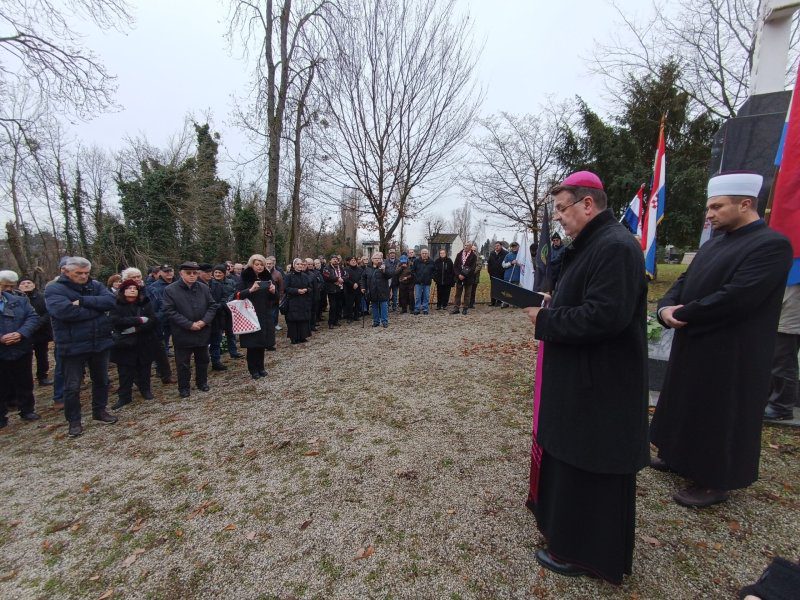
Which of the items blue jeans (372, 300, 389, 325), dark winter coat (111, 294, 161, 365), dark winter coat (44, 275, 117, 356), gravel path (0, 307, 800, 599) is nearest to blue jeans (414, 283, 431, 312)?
blue jeans (372, 300, 389, 325)

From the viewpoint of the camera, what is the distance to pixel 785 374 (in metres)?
3.88

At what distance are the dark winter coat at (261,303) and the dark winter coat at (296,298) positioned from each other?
5.45 feet

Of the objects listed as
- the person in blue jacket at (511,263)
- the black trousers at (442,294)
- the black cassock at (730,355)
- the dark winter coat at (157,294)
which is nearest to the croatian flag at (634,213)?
the person in blue jacket at (511,263)

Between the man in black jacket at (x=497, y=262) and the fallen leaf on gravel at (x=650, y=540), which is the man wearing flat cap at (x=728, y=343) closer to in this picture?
the fallen leaf on gravel at (x=650, y=540)

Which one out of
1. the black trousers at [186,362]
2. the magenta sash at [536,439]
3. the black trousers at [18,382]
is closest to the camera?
the magenta sash at [536,439]

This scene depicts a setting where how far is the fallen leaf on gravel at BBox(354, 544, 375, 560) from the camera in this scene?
8.41 feet

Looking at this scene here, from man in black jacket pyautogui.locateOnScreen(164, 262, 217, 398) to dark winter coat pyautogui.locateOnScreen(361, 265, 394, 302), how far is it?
505 cm

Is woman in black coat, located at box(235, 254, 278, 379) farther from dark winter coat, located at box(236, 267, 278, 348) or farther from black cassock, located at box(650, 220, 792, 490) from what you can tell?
black cassock, located at box(650, 220, 792, 490)

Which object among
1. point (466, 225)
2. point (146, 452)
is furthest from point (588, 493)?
point (466, 225)

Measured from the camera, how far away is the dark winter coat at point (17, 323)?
4.84 meters

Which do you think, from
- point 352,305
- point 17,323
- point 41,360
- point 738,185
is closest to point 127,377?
point 17,323

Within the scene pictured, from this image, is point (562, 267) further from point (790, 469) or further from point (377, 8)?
point (377, 8)

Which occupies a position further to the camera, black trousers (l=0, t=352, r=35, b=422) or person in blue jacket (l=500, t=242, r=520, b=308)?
person in blue jacket (l=500, t=242, r=520, b=308)

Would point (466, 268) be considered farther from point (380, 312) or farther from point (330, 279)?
point (330, 279)
